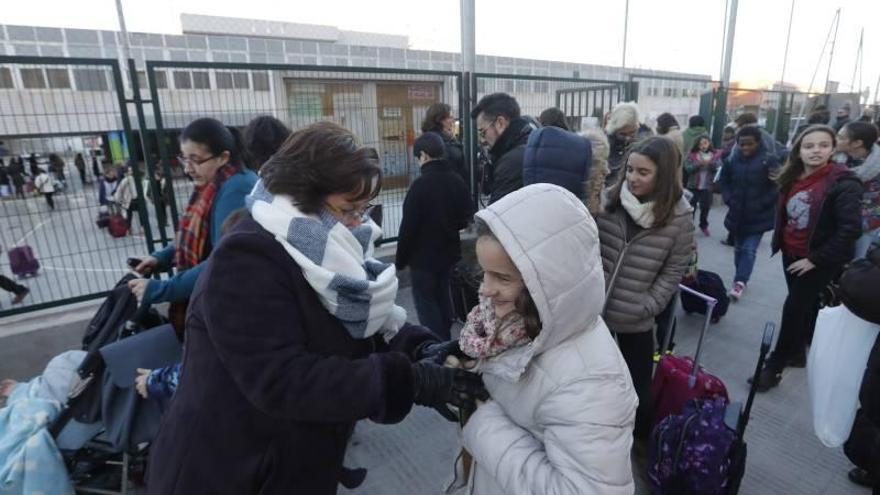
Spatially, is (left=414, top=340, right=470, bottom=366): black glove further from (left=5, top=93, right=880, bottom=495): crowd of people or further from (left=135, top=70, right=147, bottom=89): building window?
(left=135, top=70, right=147, bottom=89): building window

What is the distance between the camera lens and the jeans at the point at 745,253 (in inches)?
189

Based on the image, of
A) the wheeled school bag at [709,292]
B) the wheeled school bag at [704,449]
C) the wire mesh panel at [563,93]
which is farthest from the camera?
the wire mesh panel at [563,93]

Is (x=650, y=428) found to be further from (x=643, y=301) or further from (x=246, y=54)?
(x=246, y=54)

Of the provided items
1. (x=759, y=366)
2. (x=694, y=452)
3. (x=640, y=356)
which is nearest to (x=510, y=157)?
(x=640, y=356)

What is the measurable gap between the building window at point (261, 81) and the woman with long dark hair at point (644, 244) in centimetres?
285

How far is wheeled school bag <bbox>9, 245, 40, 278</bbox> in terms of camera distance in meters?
3.29

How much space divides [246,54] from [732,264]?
5.88 metres

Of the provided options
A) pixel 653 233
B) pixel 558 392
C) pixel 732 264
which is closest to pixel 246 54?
pixel 653 233

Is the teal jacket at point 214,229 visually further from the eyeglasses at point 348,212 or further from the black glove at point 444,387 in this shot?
the black glove at point 444,387

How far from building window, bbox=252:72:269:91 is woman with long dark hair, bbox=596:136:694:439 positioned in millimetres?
2855

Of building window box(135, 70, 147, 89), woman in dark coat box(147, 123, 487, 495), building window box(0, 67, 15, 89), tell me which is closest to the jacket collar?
woman in dark coat box(147, 123, 487, 495)

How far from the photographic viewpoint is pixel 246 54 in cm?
392

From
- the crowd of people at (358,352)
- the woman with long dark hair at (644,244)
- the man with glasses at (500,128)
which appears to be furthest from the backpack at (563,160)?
the crowd of people at (358,352)

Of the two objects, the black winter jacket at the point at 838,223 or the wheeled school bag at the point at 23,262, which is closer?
the black winter jacket at the point at 838,223
